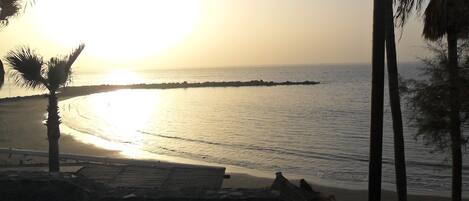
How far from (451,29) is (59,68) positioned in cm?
945

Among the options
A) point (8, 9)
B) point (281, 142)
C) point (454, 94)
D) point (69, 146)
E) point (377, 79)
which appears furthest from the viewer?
point (281, 142)

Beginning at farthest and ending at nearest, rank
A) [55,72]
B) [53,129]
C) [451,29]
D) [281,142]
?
[281,142] → [53,129] → [55,72] → [451,29]

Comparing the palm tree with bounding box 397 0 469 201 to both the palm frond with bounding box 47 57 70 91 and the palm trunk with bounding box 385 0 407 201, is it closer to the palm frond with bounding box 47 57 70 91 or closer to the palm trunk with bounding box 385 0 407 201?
the palm trunk with bounding box 385 0 407 201

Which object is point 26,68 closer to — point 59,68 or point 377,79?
point 59,68

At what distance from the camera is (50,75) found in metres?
13.7

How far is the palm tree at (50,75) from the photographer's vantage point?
42.7ft

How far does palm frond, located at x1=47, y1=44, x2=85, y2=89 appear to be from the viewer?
44.7ft

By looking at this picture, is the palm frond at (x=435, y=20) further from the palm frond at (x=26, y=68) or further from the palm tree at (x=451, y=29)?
the palm frond at (x=26, y=68)

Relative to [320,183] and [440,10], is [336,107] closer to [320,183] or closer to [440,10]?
[320,183]

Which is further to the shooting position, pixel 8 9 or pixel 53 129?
pixel 53 129

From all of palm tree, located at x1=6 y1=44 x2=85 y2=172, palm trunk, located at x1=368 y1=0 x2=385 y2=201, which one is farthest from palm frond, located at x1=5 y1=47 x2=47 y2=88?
palm trunk, located at x1=368 y1=0 x2=385 y2=201

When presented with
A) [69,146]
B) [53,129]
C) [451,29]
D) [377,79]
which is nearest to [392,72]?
[377,79]

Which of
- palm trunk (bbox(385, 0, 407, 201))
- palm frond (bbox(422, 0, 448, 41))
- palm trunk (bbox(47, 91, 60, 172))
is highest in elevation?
palm frond (bbox(422, 0, 448, 41))

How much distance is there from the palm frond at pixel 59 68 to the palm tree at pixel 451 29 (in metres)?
8.16
